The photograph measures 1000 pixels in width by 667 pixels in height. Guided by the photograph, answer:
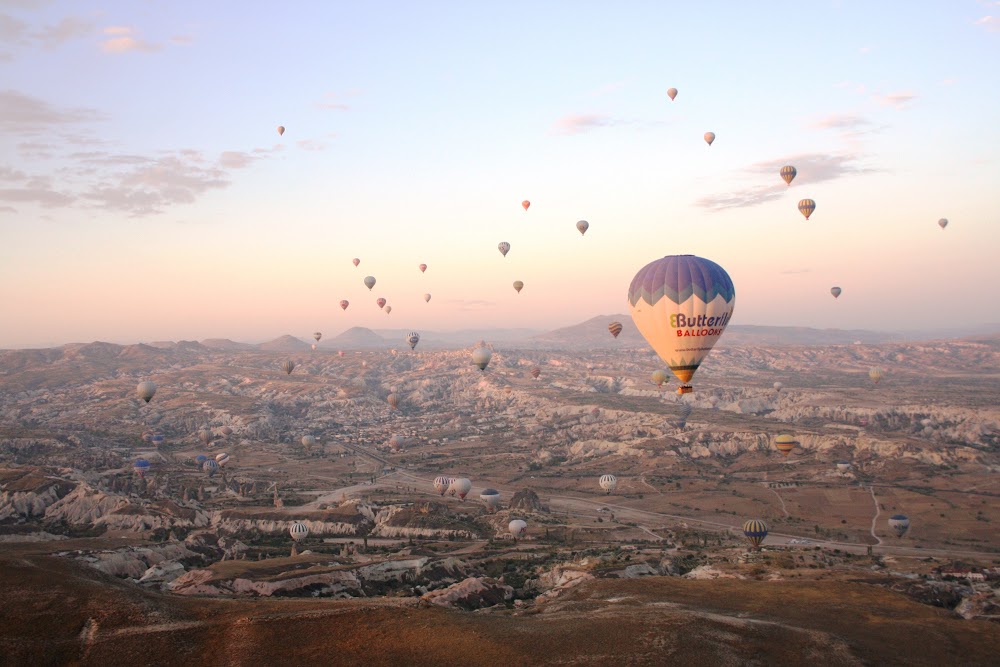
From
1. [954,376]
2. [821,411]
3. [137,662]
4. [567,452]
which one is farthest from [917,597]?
[954,376]

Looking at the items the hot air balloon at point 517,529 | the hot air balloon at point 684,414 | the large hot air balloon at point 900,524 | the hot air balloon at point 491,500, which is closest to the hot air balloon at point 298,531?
the hot air balloon at point 517,529

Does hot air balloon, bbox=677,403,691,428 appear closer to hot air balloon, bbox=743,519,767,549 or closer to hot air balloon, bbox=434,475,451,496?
hot air balloon, bbox=434,475,451,496

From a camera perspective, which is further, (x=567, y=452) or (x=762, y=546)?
(x=567, y=452)

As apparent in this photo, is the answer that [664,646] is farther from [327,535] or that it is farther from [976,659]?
[327,535]

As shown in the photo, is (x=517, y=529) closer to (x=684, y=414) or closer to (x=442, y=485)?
(x=442, y=485)

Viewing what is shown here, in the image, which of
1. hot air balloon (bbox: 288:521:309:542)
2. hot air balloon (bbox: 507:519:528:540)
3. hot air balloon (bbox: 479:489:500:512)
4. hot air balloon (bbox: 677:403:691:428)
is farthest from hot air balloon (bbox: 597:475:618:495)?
hot air balloon (bbox: 288:521:309:542)

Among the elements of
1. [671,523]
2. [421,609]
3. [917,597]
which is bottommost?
[671,523]

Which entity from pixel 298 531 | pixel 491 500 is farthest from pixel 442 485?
pixel 298 531
